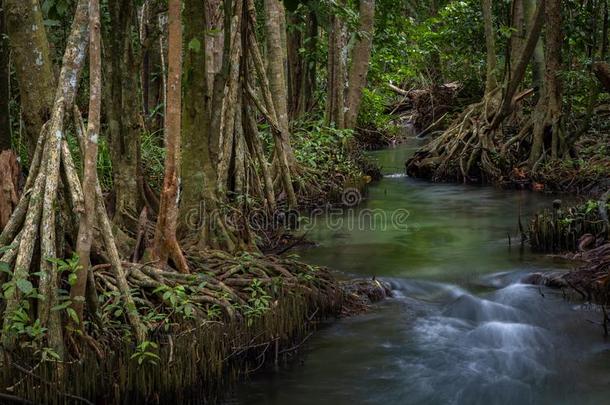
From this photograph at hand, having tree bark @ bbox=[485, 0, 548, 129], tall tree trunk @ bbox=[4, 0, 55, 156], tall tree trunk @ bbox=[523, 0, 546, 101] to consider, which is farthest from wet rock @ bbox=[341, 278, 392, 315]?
tall tree trunk @ bbox=[523, 0, 546, 101]

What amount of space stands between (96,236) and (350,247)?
4179mm

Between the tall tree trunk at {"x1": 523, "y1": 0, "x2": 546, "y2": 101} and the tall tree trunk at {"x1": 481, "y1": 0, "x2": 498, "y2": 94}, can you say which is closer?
the tall tree trunk at {"x1": 523, "y1": 0, "x2": 546, "y2": 101}

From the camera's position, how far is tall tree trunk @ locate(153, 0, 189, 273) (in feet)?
16.7

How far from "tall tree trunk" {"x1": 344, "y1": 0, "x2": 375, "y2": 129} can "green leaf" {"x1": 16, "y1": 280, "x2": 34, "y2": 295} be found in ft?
31.4

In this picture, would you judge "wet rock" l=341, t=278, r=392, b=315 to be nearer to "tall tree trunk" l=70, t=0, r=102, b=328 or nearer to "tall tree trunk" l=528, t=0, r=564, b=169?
"tall tree trunk" l=70, t=0, r=102, b=328

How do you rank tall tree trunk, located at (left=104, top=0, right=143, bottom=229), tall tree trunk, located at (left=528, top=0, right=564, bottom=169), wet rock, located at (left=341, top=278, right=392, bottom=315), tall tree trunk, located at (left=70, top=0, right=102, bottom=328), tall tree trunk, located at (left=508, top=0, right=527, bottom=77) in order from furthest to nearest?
tall tree trunk, located at (left=508, top=0, right=527, bottom=77) → tall tree trunk, located at (left=528, top=0, right=564, bottom=169) → tall tree trunk, located at (left=104, top=0, right=143, bottom=229) → wet rock, located at (left=341, top=278, right=392, bottom=315) → tall tree trunk, located at (left=70, top=0, right=102, bottom=328)

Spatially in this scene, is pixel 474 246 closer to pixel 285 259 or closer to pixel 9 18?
pixel 285 259

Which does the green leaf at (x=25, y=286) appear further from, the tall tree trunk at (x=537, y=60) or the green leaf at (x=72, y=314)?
the tall tree trunk at (x=537, y=60)

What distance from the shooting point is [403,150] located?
2091 centimetres

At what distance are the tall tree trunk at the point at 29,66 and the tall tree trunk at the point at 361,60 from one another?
8.43 metres

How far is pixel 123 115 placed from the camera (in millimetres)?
7098

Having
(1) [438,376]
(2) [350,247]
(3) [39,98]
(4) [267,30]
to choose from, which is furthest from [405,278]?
(4) [267,30]

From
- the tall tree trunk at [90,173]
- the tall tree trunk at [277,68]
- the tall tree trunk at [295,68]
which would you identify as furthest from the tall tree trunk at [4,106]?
the tall tree trunk at [295,68]

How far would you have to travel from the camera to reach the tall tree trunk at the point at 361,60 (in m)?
13.3
